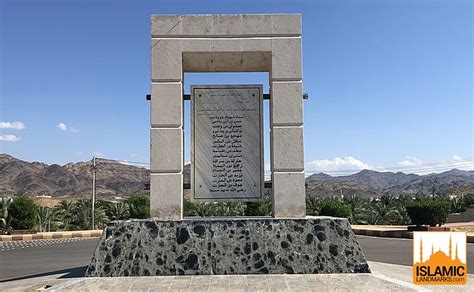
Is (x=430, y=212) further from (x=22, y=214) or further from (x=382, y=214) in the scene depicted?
(x=22, y=214)

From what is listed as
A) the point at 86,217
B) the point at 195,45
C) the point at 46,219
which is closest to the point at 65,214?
the point at 86,217

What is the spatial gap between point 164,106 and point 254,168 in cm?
237

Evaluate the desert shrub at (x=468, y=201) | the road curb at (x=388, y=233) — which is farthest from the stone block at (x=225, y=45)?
the desert shrub at (x=468, y=201)

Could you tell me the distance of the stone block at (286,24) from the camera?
950cm

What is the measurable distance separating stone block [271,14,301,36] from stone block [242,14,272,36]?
0.11 meters

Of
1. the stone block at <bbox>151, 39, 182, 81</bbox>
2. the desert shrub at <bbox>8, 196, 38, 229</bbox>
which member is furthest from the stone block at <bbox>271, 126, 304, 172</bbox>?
the desert shrub at <bbox>8, 196, 38, 229</bbox>

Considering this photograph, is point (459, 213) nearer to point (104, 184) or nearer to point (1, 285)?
point (1, 285)

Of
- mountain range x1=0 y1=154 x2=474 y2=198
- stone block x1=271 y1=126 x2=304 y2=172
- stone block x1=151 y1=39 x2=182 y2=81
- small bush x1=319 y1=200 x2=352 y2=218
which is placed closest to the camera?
stone block x1=271 y1=126 x2=304 y2=172

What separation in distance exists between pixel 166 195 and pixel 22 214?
17032mm

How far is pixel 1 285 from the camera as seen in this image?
27.3 ft

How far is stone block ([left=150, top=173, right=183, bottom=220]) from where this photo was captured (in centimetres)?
902

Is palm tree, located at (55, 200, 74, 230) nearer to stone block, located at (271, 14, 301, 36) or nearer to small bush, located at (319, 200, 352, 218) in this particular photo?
small bush, located at (319, 200, 352, 218)

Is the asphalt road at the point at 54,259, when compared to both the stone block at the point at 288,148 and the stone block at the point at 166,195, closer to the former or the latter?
the stone block at the point at 166,195

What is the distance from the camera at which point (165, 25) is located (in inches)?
371
